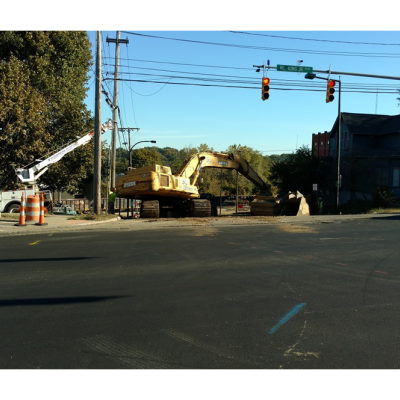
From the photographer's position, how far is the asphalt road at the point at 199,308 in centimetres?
468

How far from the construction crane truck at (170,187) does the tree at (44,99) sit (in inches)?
255

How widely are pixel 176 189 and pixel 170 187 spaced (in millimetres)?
526

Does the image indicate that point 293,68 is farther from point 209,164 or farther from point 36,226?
point 36,226

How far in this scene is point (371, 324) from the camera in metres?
5.75

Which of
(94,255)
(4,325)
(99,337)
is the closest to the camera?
(99,337)

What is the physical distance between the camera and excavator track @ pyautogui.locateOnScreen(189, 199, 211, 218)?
23.8 metres

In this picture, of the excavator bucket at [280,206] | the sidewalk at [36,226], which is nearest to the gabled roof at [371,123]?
the excavator bucket at [280,206]

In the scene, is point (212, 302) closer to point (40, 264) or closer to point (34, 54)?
point (40, 264)

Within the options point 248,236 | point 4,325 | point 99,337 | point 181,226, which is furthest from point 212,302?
point 181,226

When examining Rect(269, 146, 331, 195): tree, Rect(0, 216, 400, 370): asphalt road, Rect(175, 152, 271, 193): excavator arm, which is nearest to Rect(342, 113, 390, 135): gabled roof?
Rect(269, 146, 331, 195): tree

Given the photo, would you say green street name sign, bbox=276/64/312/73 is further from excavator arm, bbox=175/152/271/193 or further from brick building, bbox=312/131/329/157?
brick building, bbox=312/131/329/157

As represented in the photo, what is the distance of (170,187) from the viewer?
22422mm

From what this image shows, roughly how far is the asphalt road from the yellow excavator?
35.2ft
